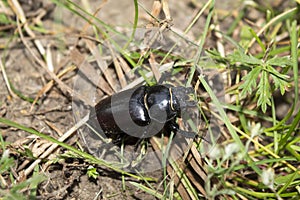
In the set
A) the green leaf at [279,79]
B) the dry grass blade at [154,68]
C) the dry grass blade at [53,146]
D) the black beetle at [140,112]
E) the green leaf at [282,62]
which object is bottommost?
the dry grass blade at [53,146]

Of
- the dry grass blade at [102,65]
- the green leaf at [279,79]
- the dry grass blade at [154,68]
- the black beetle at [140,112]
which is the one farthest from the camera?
the dry grass blade at [102,65]

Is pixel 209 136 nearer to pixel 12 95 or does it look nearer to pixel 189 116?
pixel 189 116

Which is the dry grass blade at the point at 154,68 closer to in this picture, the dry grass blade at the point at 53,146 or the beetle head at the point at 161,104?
the beetle head at the point at 161,104

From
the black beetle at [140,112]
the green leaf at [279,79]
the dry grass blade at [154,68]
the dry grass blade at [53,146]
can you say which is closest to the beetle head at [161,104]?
the black beetle at [140,112]

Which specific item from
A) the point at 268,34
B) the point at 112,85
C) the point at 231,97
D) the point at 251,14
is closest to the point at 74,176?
the point at 112,85

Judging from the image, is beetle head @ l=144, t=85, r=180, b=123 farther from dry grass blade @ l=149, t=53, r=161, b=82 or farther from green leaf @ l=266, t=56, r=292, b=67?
green leaf @ l=266, t=56, r=292, b=67

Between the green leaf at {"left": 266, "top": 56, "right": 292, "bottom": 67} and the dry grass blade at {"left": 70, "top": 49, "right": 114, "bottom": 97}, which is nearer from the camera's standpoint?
the green leaf at {"left": 266, "top": 56, "right": 292, "bottom": 67}

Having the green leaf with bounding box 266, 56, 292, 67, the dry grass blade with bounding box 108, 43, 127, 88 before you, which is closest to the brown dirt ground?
the dry grass blade with bounding box 108, 43, 127, 88

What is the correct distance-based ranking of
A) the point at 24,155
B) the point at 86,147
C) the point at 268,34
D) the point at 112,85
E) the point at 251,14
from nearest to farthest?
the point at 24,155, the point at 86,147, the point at 112,85, the point at 268,34, the point at 251,14
